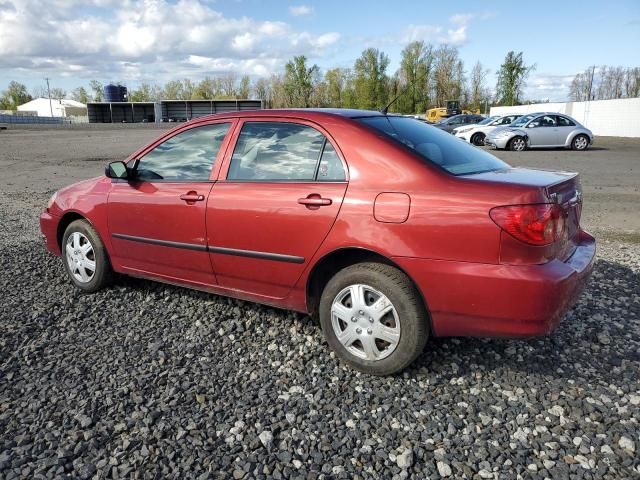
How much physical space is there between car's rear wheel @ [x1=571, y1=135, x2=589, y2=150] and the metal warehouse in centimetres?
7194

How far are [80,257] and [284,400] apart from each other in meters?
2.74

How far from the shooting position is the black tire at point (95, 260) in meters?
4.59

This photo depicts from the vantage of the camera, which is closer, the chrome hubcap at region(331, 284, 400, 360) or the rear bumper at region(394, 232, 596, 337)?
the rear bumper at region(394, 232, 596, 337)

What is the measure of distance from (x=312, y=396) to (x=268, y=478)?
708 mm

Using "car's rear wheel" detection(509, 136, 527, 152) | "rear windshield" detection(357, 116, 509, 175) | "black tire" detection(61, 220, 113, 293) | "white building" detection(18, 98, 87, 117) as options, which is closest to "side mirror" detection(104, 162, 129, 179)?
"black tire" detection(61, 220, 113, 293)

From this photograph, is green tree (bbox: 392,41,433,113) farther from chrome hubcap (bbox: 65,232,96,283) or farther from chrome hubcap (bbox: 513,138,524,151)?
chrome hubcap (bbox: 65,232,96,283)

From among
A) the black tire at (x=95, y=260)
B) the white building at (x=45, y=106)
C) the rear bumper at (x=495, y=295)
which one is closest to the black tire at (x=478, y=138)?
the black tire at (x=95, y=260)

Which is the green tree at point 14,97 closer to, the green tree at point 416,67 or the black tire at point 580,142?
the green tree at point 416,67

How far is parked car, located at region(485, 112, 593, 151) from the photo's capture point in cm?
2080

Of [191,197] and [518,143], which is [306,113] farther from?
[518,143]

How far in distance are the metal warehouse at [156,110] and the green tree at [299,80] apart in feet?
21.7

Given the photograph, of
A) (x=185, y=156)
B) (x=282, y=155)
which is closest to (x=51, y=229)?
(x=185, y=156)

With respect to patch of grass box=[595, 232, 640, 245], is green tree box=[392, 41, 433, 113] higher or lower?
higher

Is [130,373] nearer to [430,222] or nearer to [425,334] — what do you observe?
[425,334]
